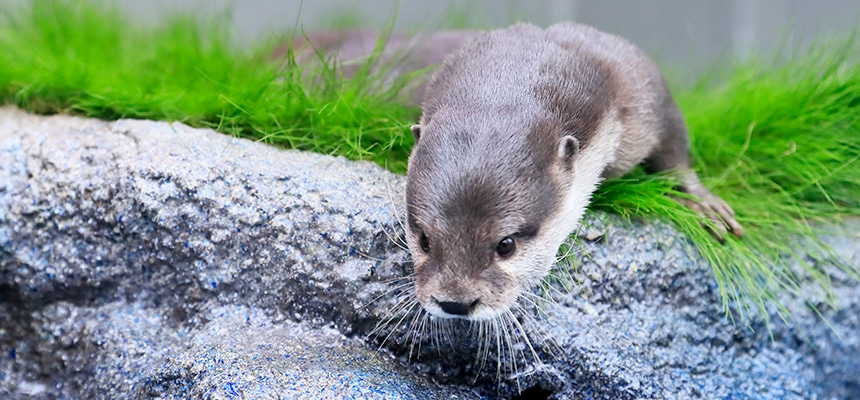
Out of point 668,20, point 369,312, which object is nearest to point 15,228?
point 369,312

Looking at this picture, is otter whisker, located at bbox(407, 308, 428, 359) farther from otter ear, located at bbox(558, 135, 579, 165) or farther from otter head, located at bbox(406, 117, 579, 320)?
otter ear, located at bbox(558, 135, 579, 165)

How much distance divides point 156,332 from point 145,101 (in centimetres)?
81

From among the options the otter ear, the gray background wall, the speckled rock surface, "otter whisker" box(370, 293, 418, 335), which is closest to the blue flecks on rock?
the speckled rock surface

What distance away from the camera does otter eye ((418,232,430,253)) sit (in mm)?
1947

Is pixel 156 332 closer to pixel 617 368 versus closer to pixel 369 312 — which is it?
pixel 369 312

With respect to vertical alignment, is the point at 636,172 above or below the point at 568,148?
below

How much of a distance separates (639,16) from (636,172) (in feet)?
9.91

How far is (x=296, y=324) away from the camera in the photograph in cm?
221

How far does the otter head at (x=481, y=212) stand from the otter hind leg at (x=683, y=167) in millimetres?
696

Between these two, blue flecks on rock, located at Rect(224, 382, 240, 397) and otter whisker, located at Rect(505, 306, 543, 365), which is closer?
blue flecks on rock, located at Rect(224, 382, 240, 397)

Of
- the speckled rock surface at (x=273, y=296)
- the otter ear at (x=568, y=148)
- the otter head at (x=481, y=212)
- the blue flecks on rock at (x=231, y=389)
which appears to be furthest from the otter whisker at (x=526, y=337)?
the blue flecks on rock at (x=231, y=389)

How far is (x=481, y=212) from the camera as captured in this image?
6.13ft

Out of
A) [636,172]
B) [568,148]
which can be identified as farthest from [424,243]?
[636,172]

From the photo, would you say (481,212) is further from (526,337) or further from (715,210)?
(715,210)
